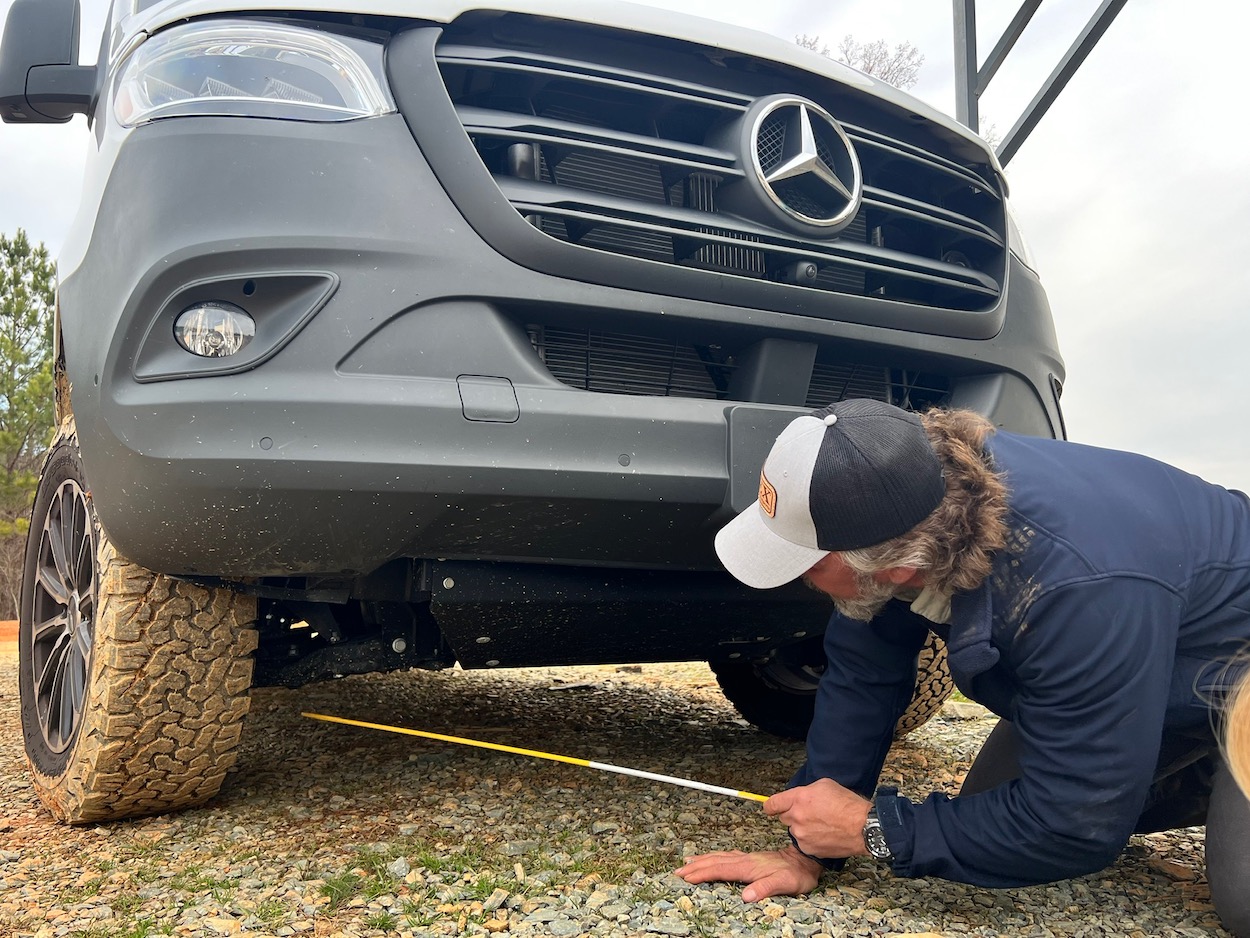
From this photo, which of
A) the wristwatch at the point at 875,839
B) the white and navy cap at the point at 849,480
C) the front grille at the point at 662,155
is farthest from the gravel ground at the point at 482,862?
the front grille at the point at 662,155

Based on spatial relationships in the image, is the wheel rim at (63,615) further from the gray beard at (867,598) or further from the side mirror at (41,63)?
the gray beard at (867,598)

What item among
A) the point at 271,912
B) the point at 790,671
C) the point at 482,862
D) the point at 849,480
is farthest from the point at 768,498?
the point at 790,671

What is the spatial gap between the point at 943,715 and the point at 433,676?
2220mm

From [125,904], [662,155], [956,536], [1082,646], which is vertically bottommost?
[125,904]

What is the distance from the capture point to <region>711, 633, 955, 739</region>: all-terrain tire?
105 inches

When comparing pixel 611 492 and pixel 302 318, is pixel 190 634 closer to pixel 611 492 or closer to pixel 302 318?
pixel 302 318

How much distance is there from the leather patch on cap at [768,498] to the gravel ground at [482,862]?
657 mm

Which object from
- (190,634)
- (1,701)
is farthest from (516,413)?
(1,701)

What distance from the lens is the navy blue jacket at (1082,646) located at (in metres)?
1.40

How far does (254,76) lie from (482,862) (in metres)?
1.43

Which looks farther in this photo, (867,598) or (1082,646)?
(867,598)

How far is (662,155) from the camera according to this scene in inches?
69.6

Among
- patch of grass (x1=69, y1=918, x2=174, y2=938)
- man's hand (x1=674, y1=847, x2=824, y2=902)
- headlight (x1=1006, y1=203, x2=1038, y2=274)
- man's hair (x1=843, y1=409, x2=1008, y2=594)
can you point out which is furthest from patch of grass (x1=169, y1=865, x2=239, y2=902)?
headlight (x1=1006, y1=203, x2=1038, y2=274)

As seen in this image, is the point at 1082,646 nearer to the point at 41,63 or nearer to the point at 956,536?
the point at 956,536
